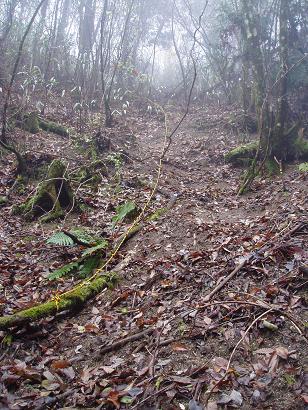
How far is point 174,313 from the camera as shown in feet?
12.9

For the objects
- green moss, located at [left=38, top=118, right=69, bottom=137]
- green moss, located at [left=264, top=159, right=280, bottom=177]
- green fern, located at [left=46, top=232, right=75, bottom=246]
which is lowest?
green fern, located at [left=46, top=232, right=75, bottom=246]

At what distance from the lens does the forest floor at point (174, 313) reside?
2.89m

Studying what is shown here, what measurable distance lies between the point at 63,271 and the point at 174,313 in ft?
6.27

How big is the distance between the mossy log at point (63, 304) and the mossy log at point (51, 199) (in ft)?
8.18

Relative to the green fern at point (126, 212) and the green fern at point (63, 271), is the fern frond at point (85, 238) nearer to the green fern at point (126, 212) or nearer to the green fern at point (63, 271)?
the green fern at point (63, 271)

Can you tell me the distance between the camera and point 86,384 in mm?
3125

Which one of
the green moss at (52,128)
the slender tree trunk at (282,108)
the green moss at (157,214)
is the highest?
the slender tree trunk at (282,108)

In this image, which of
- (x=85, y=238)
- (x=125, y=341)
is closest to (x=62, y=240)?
(x=85, y=238)

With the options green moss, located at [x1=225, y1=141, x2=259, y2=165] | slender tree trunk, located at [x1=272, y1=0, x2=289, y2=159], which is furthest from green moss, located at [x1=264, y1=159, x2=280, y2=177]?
green moss, located at [x1=225, y1=141, x2=259, y2=165]

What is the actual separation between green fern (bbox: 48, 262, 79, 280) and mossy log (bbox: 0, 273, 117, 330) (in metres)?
0.43

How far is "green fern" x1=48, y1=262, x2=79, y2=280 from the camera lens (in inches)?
194

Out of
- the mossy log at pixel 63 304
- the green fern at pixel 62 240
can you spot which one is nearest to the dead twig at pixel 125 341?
the mossy log at pixel 63 304

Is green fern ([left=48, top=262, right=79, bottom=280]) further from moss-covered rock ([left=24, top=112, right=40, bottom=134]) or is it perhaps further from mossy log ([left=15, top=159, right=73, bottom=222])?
moss-covered rock ([left=24, top=112, right=40, bottom=134])

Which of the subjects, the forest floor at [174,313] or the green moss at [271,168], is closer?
the forest floor at [174,313]
